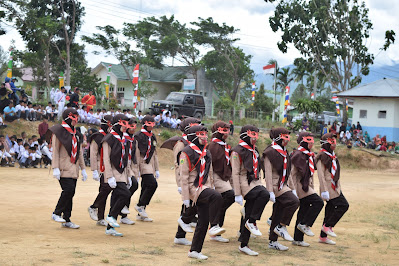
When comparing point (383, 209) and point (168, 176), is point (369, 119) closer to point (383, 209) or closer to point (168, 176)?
point (168, 176)

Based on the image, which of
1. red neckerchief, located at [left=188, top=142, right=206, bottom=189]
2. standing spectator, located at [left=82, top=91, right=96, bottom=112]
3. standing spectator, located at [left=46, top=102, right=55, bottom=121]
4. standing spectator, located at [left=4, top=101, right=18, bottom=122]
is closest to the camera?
red neckerchief, located at [left=188, top=142, right=206, bottom=189]

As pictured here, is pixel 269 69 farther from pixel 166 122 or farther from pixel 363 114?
pixel 166 122

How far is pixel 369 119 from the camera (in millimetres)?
40094

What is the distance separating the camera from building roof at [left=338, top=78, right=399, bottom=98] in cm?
3922

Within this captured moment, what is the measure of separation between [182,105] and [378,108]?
637 inches

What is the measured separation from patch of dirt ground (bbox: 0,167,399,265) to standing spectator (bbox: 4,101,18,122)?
433 inches

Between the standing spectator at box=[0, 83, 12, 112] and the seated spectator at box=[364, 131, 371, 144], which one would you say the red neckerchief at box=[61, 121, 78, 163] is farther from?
the seated spectator at box=[364, 131, 371, 144]

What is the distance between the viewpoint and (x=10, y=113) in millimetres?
25500

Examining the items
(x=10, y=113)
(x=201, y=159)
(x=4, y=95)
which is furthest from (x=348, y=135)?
(x=201, y=159)

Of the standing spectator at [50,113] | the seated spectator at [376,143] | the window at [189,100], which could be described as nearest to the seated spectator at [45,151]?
the standing spectator at [50,113]

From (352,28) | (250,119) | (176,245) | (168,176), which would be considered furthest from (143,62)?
(176,245)

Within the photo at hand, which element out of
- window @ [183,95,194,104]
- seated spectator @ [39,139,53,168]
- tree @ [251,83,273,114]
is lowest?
seated spectator @ [39,139,53,168]

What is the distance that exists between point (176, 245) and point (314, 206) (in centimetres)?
269

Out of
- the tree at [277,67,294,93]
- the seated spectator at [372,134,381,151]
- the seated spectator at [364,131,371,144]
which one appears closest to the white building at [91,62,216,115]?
the tree at [277,67,294,93]
